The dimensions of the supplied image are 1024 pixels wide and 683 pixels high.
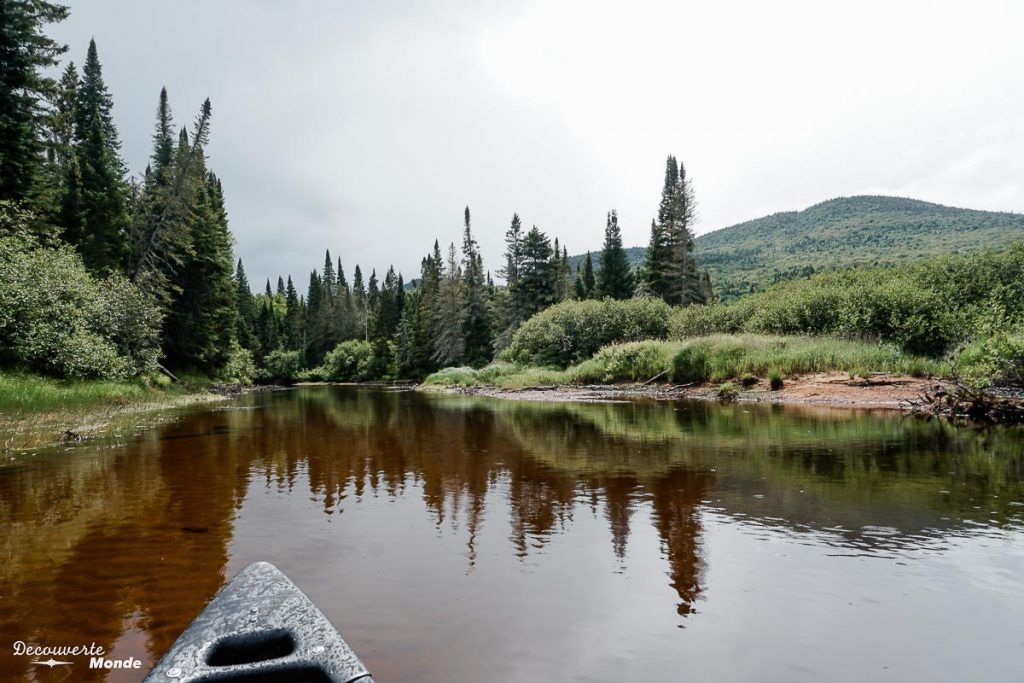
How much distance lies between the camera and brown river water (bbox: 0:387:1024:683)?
3609mm

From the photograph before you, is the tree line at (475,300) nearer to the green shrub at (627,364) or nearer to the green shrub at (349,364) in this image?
the green shrub at (349,364)

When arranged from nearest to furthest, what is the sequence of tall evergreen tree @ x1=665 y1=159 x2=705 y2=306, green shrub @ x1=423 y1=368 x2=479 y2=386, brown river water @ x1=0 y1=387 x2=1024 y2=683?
brown river water @ x1=0 y1=387 x2=1024 y2=683 → green shrub @ x1=423 y1=368 x2=479 y2=386 → tall evergreen tree @ x1=665 y1=159 x2=705 y2=306

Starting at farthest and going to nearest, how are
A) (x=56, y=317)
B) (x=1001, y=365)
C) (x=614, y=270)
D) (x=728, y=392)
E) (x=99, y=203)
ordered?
(x=614, y=270), (x=99, y=203), (x=728, y=392), (x=56, y=317), (x=1001, y=365)

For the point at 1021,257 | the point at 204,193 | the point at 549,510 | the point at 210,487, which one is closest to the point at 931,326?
the point at 1021,257

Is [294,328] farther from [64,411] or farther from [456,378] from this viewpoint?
[64,411]

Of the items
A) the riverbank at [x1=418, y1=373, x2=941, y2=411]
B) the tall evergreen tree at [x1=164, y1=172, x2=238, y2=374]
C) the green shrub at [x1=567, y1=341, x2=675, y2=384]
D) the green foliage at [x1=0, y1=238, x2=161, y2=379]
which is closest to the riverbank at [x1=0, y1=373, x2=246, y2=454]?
the green foliage at [x1=0, y1=238, x2=161, y2=379]

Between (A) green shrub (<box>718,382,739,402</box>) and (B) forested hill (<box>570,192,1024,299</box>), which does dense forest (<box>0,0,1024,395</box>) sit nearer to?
(A) green shrub (<box>718,382,739,402</box>)

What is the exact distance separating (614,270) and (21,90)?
55.0 m

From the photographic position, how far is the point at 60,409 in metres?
17.3

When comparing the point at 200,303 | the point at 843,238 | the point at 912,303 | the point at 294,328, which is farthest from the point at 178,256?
→ the point at 843,238

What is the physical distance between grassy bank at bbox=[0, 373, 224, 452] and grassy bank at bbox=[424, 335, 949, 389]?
2176 cm

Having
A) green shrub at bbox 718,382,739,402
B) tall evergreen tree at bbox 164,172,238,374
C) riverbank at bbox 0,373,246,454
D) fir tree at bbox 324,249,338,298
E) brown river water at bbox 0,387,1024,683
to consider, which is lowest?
brown river water at bbox 0,387,1024,683

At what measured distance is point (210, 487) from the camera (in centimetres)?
840

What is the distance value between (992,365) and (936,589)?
13563mm
